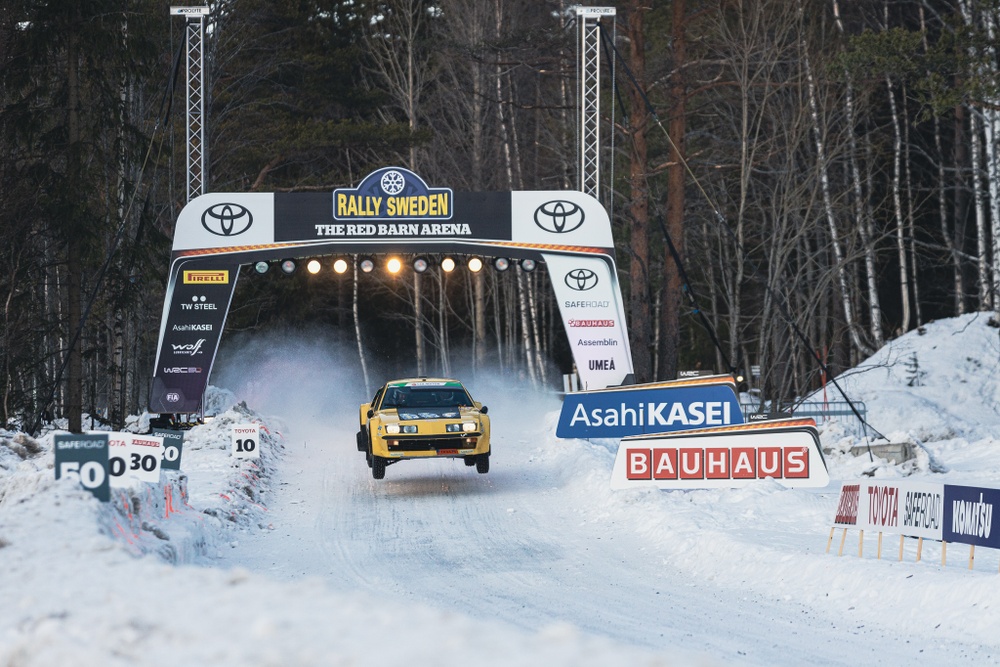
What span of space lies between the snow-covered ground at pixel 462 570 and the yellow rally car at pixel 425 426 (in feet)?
2.28

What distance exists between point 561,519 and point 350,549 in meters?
3.48

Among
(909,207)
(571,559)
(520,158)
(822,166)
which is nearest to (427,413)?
(571,559)

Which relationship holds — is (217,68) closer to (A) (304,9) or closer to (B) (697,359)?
(A) (304,9)

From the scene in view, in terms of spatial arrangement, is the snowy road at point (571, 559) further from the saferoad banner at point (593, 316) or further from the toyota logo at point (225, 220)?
the toyota logo at point (225, 220)

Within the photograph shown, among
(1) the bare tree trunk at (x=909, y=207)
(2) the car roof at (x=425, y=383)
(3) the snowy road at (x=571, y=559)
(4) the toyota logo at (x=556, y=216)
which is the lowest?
(3) the snowy road at (x=571, y=559)

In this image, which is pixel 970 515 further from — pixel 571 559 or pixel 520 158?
pixel 520 158

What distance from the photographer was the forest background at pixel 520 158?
26.1 metres

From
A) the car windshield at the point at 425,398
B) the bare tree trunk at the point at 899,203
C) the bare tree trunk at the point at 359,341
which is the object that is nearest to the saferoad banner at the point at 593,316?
the car windshield at the point at 425,398

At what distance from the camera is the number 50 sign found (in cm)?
1991

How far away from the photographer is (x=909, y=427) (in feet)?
89.0

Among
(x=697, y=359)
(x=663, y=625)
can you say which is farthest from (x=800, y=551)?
(x=697, y=359)

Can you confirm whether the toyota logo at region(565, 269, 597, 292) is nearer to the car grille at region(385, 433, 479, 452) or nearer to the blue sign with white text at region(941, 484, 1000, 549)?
the car grille at region(385, 433, 479, 452)

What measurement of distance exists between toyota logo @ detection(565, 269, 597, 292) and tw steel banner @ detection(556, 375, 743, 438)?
5.83 meters

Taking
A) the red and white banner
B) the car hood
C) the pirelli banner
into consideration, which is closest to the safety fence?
the pirelli banner
